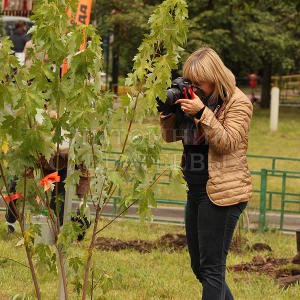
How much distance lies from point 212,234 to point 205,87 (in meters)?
0.83

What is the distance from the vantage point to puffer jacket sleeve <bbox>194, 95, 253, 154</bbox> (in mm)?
4750

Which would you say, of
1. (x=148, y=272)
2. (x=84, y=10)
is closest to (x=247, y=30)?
(x=84, y=10)

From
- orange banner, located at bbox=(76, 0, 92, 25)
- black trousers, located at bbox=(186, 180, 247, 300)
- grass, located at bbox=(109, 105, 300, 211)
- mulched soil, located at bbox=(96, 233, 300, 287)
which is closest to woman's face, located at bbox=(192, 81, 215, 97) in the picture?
black trousers, located at bbox=(186, 180, 247, 300)

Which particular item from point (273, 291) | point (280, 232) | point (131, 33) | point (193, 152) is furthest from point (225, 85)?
point (131, 33)

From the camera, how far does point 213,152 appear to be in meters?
4.89

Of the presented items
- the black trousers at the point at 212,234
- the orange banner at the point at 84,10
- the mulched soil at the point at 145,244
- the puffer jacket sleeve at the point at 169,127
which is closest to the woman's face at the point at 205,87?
the puffer jacket sleeve at the point at 169,127

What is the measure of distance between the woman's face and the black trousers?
0.52 meters

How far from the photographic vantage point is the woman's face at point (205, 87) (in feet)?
16.0

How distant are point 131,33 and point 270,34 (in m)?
4.78

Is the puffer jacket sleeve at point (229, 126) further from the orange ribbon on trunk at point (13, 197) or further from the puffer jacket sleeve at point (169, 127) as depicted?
the orange ribbon on trunk at point (13, 197)

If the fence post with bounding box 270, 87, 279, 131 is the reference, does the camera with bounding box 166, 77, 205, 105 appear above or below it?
below

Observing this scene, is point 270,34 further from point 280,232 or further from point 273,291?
point 273,291

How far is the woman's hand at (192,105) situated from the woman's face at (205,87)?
130 millimetres

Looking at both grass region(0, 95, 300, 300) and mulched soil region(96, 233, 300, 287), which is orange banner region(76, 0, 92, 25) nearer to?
grass region(0, 95, 300, 300)
